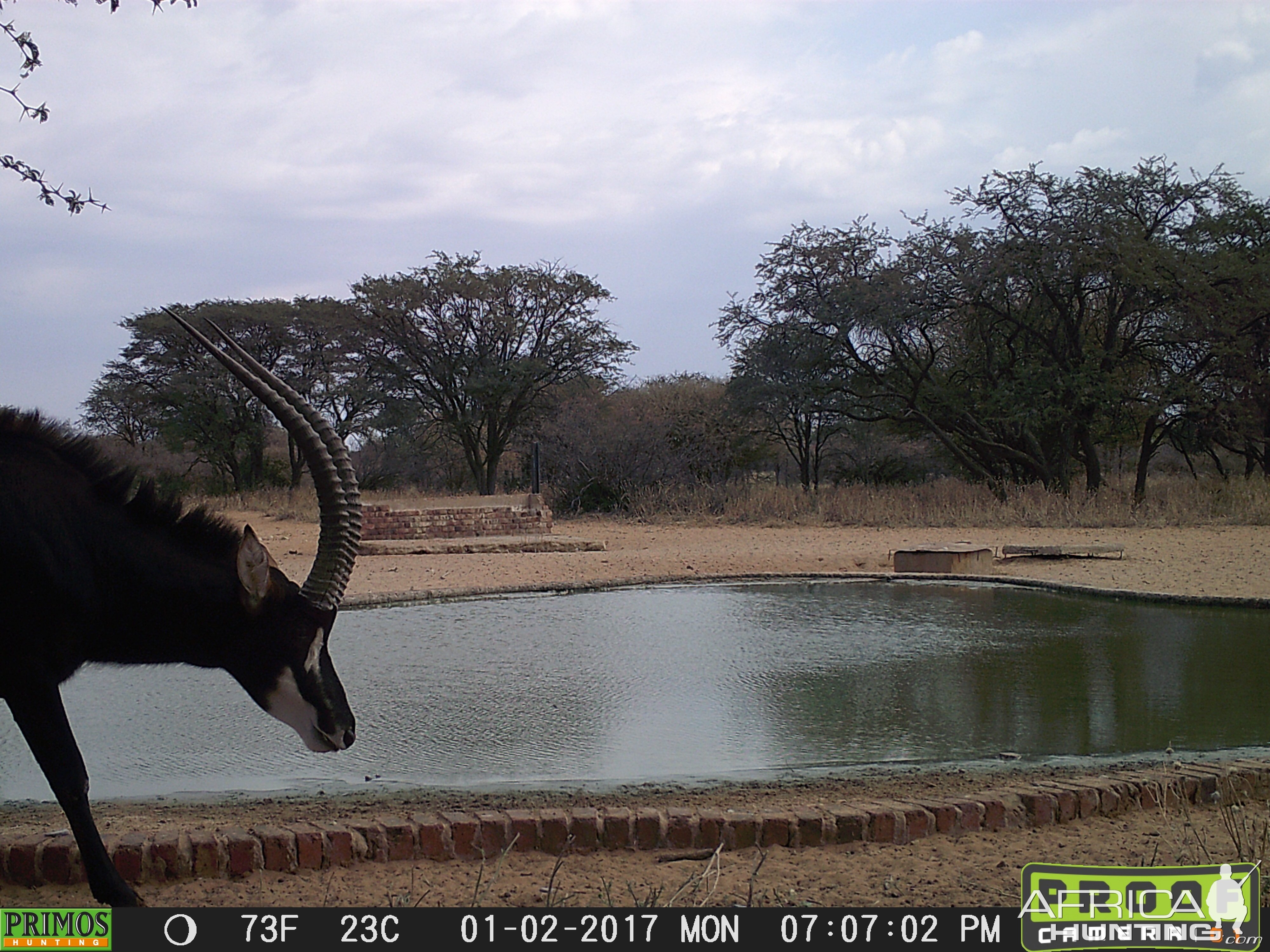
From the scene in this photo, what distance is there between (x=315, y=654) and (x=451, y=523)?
36.2 ft

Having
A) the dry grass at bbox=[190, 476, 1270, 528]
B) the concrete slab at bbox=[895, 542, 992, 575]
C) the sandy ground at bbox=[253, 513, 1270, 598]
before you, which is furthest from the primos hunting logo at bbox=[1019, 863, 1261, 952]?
the dry grass at bbox=[190, 476, 1270, 528]

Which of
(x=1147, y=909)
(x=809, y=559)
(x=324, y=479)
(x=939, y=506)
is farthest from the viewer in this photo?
(x=939, y=506)

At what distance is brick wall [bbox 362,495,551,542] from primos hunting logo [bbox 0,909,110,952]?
10585 mm

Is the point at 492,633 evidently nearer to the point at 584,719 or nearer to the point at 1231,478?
the point at 584,719

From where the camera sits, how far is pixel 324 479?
253 cm

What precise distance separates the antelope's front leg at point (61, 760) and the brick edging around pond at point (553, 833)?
0.33m

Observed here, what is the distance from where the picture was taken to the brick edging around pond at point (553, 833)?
2.59 metres

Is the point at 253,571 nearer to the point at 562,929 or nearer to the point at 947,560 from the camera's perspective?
the point at 562,929

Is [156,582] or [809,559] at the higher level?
[156,582]

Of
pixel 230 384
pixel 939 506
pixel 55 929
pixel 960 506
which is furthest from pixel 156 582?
pixel 230 384

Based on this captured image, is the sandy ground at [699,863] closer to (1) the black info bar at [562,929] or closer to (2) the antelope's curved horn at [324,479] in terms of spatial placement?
(1) the black info bar at [562,929]

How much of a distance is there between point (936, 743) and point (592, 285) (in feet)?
65.9

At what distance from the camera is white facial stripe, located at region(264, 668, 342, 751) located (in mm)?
2447

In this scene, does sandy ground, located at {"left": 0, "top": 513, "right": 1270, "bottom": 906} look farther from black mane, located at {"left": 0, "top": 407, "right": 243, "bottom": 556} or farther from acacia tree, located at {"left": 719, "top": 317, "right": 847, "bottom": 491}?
acacia tree, located at {"left": 719, "top": 317, "right": 847, "bottom": 491}
